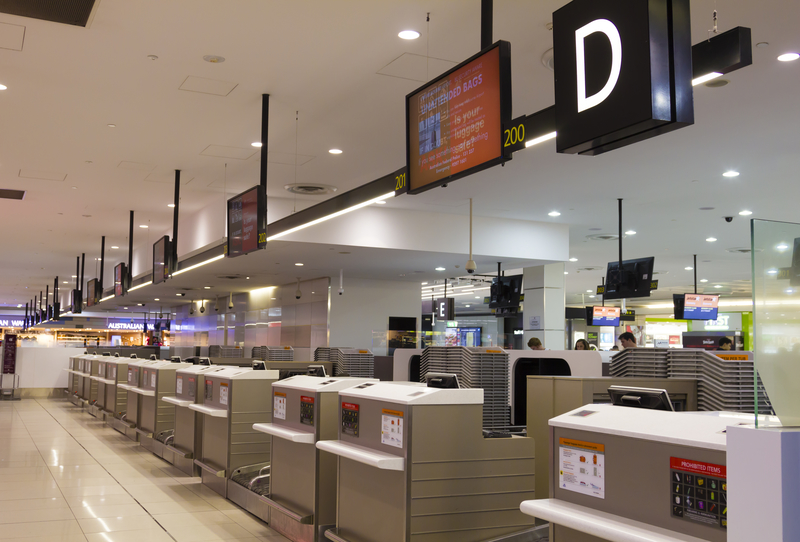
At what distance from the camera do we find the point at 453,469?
12.1 ft

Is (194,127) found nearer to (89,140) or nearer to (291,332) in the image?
(89,140)

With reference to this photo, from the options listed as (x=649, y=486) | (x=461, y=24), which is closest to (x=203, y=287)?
(x=461, y=24)

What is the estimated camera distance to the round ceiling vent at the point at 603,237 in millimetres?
12492

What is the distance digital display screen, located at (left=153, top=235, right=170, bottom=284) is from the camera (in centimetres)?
1003

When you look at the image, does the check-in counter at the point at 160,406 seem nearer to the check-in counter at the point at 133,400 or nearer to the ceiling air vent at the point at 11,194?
the check-in counter at the point at 133,400

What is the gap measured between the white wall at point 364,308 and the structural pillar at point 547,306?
338cm

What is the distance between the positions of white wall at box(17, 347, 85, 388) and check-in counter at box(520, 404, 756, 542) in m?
17.3

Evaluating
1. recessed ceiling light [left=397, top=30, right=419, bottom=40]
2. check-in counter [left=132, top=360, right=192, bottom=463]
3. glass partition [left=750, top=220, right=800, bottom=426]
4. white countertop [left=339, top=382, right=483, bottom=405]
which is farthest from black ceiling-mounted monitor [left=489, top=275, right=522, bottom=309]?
glass partition [left=750, top=220, right=800, bottom=426]

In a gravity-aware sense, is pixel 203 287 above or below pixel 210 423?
above

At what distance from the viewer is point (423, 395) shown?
3.66m

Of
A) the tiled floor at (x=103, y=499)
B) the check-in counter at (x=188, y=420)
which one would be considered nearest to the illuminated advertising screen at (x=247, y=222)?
the check-in counter at (x=188, y=420)

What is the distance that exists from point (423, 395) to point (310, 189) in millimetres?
6249

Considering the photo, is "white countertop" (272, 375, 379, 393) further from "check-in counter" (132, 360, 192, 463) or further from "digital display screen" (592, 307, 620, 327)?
"digital display screen" (592, 307, 620, 327)

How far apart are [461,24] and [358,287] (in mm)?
10642
